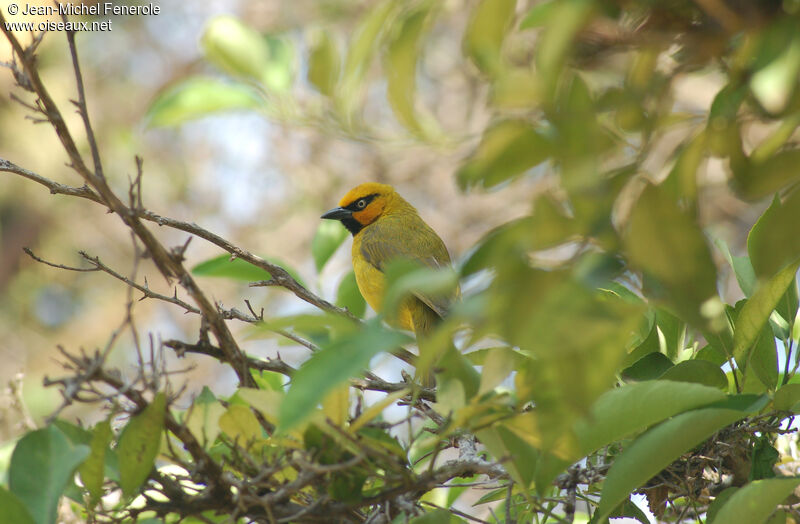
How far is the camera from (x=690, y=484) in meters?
1.54

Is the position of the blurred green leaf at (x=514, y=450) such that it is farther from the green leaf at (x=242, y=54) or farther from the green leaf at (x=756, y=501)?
the green leaf at (x=242, y=54)

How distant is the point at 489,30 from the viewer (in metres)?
0.83

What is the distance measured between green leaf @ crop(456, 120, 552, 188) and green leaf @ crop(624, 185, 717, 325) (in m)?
0.11

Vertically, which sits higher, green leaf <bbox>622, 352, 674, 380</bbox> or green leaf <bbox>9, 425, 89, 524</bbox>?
green leaf <bbox>9, 425, 89, 524</bbox>

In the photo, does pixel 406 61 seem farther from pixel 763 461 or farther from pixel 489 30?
pixel 763 461

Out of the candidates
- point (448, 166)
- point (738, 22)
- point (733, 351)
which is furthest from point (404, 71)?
point (448, 166)

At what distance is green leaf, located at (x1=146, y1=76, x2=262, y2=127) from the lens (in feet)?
7.89

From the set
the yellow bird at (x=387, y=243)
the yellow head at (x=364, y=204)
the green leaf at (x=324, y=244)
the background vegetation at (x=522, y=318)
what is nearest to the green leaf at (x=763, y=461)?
the background vegetation at (x=522, y=318)

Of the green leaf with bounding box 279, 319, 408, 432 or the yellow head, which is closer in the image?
the green leaf with bounding box 279, 319, 408, 432

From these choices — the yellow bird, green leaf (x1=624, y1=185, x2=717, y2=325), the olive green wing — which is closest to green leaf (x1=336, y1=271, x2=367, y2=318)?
the yellow bird

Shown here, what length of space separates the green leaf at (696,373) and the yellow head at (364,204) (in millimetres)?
4214

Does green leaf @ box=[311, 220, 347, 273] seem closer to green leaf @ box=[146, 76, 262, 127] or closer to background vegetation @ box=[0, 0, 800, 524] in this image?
background vegetation @ box=[0, 0, 800, 524]

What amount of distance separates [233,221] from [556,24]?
7.16 metres

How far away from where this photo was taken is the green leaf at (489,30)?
83 cm
